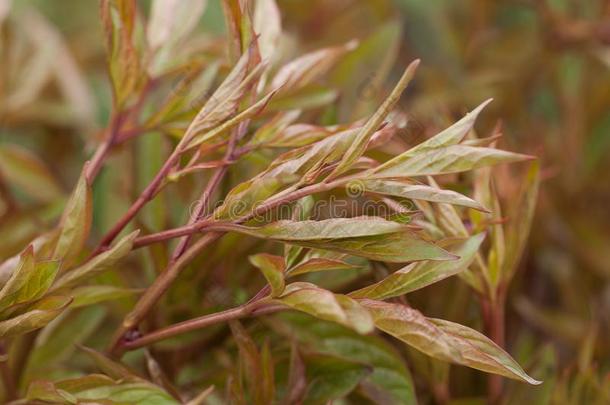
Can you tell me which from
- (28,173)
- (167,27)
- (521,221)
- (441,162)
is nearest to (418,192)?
(441,162)

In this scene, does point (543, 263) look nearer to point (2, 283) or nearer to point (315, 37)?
point (315, 37)

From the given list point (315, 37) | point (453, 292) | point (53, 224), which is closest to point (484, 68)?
point (315, 37)

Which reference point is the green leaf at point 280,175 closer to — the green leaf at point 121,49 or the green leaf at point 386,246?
the green leaf at point 386,246

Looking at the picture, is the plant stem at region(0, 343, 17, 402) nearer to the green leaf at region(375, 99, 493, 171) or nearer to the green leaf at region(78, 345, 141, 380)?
the green leaf at region(78, 345, 141, 380)

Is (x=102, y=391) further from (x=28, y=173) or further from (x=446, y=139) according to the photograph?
(x=28, y=173)

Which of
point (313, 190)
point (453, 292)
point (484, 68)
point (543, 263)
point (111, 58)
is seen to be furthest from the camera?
point (484, 68)

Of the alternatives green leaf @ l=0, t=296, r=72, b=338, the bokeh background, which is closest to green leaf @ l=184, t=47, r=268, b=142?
green leaf @ l=0, t=296, r=72, b=338
